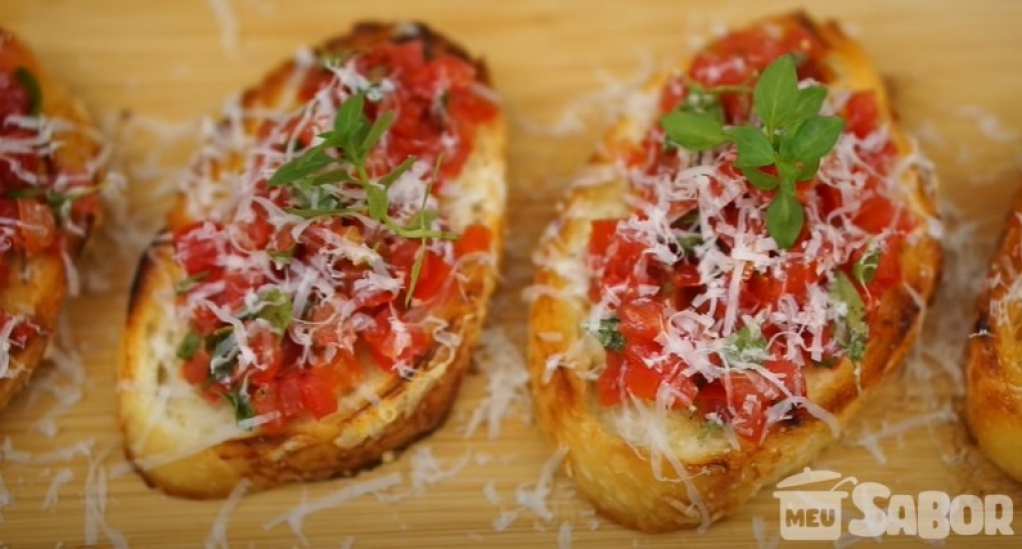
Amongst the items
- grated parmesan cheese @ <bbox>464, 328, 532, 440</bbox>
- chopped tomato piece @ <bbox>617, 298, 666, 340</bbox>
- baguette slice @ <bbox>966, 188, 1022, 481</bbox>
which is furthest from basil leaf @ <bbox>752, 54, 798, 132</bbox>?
grated parmesan cheese @ <bbox>464, 328, 532, 440</bbox>

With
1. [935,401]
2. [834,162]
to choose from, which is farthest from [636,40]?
[935,401]

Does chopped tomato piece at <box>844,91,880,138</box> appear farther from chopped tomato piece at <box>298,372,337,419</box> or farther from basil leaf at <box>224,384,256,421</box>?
basil leaf at <box>224,384,256,421</box>

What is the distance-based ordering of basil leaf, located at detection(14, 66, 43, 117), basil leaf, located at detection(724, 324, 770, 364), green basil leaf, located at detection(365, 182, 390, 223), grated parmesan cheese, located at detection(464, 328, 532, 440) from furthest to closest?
basil leaf, located at detection(14, 66, 43, 117) < grated parmesan cheese, located at detection(464, 328, 532, 440) < green basil leaf, located at detection(365, 182, 390, 223) < basil leaf, located at detection(724, 324, 770, 364)

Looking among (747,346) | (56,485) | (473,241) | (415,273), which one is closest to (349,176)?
(415,273)

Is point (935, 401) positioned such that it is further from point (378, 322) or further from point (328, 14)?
point (328, 14)

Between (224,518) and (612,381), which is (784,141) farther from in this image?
(224,518)
